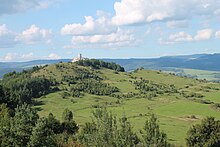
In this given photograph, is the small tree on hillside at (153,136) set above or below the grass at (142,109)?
above

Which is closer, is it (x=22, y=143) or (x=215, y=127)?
(x=22, y=143)

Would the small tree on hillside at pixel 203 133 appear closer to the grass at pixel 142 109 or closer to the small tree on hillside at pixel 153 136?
the grass at pixel 142 109

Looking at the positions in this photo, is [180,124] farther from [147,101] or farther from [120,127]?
[120,127]

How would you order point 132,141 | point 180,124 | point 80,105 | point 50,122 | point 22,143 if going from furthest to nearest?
point 80,105 < point 180,124 < point 50,122 < point 22,143 < point 132,141

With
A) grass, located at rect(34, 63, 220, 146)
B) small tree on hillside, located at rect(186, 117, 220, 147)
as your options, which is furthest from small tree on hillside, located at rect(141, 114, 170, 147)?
grass, located at rect(34, 63, 220, 146)

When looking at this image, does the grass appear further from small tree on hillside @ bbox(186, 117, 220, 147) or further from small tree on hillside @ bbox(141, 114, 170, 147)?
small tree on hillside @ bbox(141, 114, 170, 147)

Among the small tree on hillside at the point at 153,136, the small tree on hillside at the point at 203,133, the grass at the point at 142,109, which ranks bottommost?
the grass at the point at 142,109

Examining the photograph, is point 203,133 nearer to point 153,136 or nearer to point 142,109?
point 153,136

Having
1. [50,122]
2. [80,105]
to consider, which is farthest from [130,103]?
[50,122]

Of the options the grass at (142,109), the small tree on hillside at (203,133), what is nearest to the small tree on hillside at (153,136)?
the small tree on hillside at (203,133)

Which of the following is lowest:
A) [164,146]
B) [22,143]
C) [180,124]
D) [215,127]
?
[180,124]

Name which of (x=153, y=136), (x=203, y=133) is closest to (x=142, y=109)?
(x=203, y=133)

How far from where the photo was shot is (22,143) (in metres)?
41.1

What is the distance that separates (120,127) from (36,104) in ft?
517
